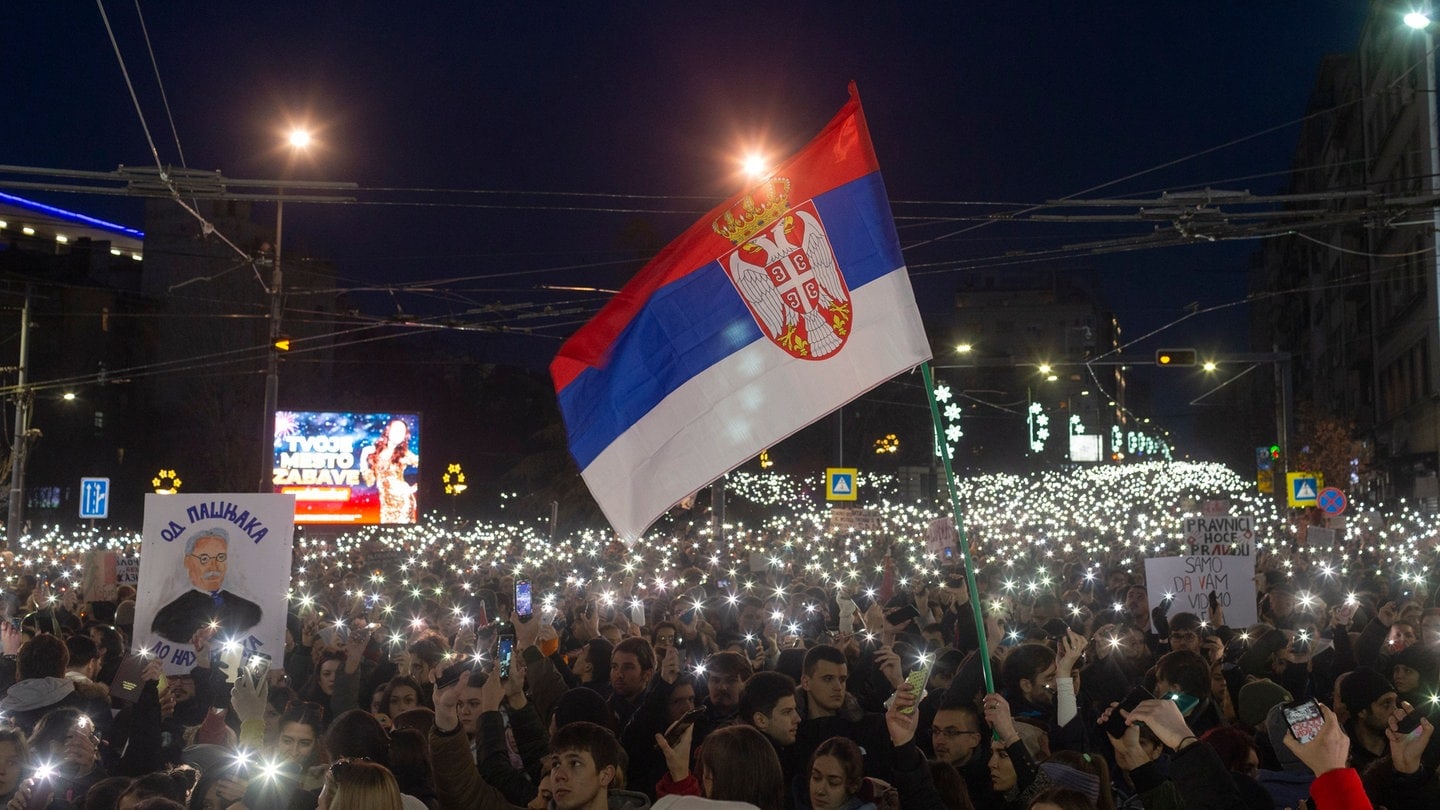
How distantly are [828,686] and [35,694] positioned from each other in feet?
15.3

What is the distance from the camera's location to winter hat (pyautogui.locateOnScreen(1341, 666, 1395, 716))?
23.3ft

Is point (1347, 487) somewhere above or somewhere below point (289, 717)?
above

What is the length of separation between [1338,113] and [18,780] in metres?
63.1

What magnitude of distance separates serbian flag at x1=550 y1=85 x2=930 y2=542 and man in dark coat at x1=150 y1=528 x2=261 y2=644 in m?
4.59

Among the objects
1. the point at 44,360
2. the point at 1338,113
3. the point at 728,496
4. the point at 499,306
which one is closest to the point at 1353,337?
the point at 1338,113

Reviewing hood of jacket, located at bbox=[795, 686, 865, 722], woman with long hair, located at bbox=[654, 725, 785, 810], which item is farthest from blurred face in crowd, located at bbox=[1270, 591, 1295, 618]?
woman with long hair, located at bbox=[654, 725, 785, 810]

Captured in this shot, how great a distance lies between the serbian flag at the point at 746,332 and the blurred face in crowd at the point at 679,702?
3.12ft

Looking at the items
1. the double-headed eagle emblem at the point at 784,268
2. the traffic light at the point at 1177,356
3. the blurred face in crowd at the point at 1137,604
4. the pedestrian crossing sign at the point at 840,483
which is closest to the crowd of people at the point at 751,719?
the blurred face in crowd at the point at 1137,604

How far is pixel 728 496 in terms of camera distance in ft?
170

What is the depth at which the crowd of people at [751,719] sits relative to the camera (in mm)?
5402

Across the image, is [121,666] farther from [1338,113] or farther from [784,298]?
[1338,113]

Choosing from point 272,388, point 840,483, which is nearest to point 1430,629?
point 272,388

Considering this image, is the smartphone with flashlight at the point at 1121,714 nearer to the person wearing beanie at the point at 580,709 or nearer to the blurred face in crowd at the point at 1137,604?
the person wearing beanie at the point at 580,709

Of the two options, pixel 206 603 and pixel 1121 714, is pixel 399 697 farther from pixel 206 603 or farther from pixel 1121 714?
pixel 1121 714
